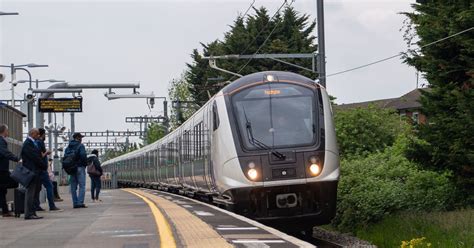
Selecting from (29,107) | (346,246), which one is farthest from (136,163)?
(346,246)

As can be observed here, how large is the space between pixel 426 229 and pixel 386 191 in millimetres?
3164

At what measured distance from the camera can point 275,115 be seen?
1542 cm

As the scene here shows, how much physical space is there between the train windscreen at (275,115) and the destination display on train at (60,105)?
619 inches

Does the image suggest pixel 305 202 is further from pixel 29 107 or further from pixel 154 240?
pixel 29 107

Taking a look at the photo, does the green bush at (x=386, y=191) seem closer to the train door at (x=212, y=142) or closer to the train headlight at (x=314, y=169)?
the train door at (x=212, y=142)

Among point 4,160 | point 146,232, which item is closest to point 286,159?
point 146,232

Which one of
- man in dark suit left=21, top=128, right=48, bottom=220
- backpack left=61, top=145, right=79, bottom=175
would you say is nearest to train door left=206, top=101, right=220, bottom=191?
backpack left=61, top=145, right=79, bottom=175

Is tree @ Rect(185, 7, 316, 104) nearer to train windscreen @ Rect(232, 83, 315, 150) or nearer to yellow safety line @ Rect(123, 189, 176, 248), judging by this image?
train windscreen @ Rect(232, 83, 315, 150)

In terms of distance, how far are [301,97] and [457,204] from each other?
5.23 metres

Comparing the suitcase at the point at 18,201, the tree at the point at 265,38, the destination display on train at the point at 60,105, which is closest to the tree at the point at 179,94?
the tree at the point at 265,38

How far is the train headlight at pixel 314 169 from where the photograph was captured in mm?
14672

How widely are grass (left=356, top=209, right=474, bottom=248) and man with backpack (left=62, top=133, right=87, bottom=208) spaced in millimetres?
6350

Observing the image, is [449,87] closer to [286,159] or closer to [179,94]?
[286,159]

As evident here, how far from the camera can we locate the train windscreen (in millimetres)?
15078
